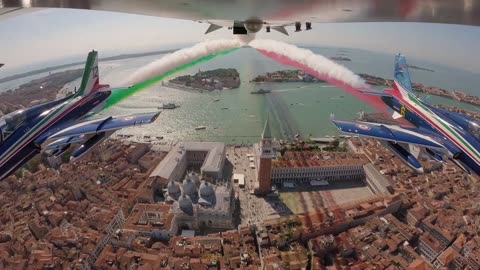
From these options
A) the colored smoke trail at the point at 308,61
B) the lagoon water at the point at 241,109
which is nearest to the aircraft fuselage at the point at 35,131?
the colored smoke trail at the point at 308,61

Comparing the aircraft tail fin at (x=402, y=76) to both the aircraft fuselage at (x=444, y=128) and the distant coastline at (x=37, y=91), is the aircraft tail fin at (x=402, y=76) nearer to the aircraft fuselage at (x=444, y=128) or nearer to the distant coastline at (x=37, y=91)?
the aircraft fuselage at (x=444, y=128)

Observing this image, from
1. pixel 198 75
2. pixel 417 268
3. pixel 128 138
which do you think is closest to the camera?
pixel 417 268

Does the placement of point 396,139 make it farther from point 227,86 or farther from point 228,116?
point 227,86

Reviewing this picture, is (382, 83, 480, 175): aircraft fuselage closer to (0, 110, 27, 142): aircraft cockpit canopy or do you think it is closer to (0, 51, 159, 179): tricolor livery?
(0, 51, 159, 179): tricolor livery

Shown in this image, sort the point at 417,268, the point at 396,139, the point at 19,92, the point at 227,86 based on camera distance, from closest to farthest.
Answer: the point at 396,139
the point at 417,268
the point at 19,92
the point at 227,86

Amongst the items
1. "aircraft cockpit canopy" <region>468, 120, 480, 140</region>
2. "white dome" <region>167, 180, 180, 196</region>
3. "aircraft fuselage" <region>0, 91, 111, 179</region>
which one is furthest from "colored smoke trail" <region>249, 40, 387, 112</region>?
"white dome" <region>167, 180, 180, 196</region>

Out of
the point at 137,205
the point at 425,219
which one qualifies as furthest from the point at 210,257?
the point at 425,219
